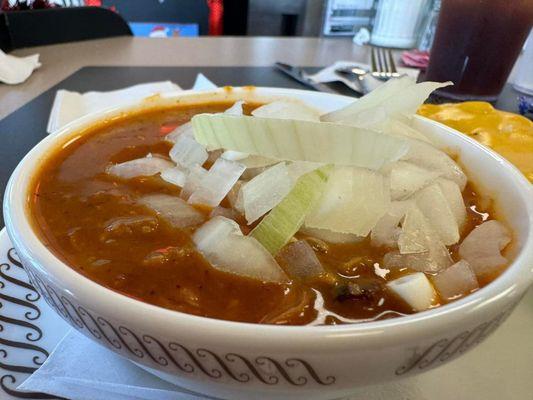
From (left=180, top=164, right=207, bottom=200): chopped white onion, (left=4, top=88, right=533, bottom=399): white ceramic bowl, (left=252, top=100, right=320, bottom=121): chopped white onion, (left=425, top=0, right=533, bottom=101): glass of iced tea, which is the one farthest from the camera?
(left=425, top=0, right=533, bottom=101): glass of iced tea

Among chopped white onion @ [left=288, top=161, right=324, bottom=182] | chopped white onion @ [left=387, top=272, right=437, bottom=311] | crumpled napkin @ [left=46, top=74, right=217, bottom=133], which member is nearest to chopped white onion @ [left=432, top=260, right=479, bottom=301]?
chopped white onion @ [left=387, top=272, right=437, bottom=311]

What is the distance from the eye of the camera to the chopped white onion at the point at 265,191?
708mm

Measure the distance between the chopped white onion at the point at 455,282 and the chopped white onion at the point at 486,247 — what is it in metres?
0.03

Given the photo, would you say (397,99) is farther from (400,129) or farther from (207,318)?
(207,318)

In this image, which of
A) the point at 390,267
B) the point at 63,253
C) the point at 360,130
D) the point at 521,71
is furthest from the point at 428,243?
the point at 521,71

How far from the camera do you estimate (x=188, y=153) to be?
89cm

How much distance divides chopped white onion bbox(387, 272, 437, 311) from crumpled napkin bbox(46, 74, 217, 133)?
1124mm

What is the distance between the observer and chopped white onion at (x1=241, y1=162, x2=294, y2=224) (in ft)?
2.32

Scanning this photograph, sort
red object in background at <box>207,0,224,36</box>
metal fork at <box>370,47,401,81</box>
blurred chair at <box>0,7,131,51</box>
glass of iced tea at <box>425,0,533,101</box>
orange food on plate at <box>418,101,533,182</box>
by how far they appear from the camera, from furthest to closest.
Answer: red object in background at <box>207,0,224,36</box> < blurred chair at <box>0,7,131,51</box> < metal fork at <box>370,47,401,81</box> < glass of iced tea at <box>425,0,533,101</box> < orange food on plate at <box>418,101,533,182</box>

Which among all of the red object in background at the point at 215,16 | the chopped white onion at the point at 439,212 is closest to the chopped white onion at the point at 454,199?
the chopped white onion at the point at 439,212

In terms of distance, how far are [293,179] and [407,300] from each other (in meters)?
0.24

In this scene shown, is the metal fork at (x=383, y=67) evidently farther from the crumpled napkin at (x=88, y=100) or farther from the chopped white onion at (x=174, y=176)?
the chopped white onion at (x=174, y=176)

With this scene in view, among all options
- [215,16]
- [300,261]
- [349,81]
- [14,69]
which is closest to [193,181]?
[300,261]

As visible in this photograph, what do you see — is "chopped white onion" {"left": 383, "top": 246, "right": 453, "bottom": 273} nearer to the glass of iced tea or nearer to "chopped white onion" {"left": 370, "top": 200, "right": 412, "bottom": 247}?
"chopped white onion" {"left": 370, "top": 200, "right": 412, "bottom": 247}
